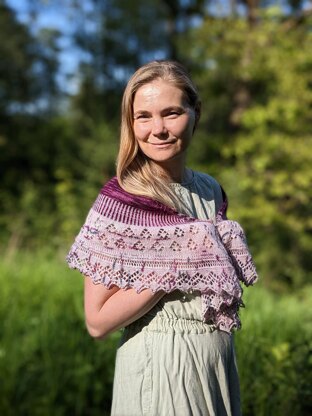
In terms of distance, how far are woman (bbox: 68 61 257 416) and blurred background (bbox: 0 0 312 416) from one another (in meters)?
1.51

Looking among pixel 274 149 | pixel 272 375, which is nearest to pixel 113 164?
pixel 274 149

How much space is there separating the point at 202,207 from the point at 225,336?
34 cm

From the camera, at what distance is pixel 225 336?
1.73 meters

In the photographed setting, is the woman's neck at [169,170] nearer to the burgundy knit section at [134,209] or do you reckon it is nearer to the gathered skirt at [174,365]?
the burgundy knit section at [134,209]

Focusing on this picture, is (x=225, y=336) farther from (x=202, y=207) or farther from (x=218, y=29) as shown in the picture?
(x=218, y=29)

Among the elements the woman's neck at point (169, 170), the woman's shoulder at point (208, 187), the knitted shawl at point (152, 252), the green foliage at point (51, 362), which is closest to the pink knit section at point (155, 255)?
the knitted shawl at point (152, 252)

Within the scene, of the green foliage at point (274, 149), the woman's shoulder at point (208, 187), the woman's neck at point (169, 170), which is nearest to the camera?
the woman's neck at point (169, 170)

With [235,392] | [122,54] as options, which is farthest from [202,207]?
[122,54]

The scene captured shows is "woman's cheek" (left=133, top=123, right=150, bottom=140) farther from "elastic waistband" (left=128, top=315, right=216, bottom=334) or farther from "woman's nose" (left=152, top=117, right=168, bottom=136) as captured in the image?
"elastic waistband" (left=128, top=315, right=216, bottom=334)

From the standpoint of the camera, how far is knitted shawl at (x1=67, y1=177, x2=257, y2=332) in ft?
5.33

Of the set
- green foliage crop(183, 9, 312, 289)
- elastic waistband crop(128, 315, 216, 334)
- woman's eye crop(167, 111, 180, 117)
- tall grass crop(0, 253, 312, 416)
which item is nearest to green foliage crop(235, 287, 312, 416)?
tall grass crop(0, 253, 312, 416)

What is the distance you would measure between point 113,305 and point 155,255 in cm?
15

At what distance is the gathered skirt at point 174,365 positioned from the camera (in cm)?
164

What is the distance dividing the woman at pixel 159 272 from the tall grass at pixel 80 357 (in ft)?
4.78
